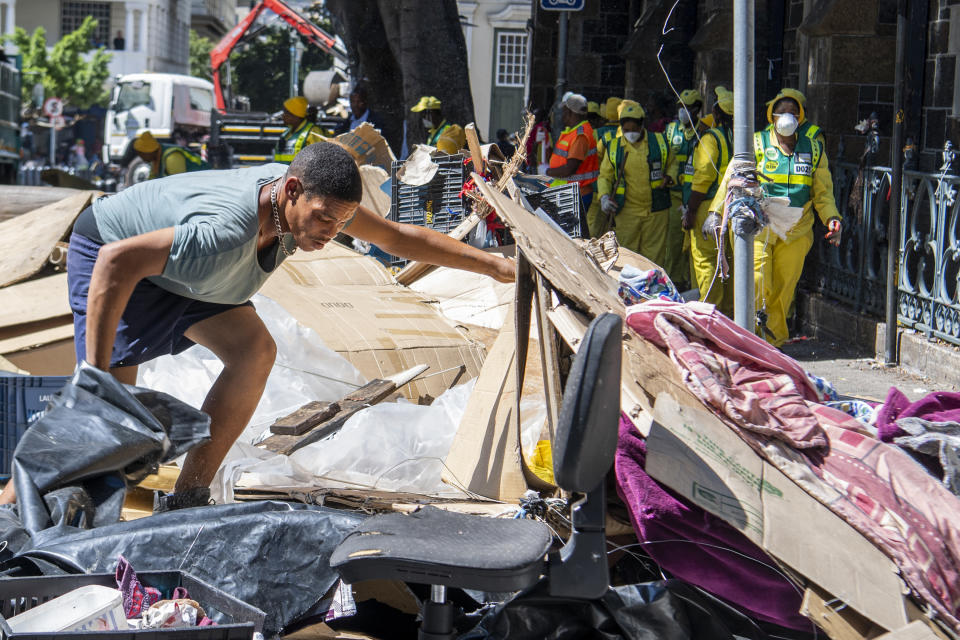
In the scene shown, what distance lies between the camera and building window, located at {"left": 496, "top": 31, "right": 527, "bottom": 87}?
132 feet

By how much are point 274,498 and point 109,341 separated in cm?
92

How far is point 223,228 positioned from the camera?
3232 millimetres

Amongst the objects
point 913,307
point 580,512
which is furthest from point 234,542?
point 913,307

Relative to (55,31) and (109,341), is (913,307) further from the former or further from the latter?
(55,31)

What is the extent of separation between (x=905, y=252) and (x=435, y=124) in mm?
6287

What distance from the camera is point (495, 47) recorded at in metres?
40.3

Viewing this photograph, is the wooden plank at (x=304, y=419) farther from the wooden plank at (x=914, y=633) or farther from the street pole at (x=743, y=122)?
the wooden plank at (x=914, y=633)

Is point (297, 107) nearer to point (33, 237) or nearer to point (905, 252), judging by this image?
point (33, 237)

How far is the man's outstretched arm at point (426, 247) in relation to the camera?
12.3 ft

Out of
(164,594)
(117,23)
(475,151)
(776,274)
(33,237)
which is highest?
(117,23)

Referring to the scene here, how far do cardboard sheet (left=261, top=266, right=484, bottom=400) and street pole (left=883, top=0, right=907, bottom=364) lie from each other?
10.0 ft

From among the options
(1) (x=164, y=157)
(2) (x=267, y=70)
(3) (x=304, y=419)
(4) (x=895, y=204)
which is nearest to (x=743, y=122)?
(3) (x=304, y=419)

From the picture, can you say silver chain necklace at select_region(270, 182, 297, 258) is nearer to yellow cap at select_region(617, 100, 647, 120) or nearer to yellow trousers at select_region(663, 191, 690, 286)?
yellow cap at select_region(617, 100, 647, 120)

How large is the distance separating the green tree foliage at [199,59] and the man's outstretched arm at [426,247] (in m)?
79.2
